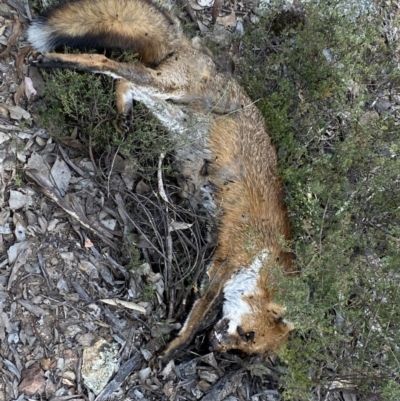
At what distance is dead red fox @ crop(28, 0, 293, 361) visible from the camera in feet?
15.6

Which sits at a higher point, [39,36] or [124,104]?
[39,36]

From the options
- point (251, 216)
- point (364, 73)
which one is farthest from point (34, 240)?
point (364, 73)

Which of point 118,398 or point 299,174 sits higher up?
point 299,174

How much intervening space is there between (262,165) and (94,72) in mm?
1904

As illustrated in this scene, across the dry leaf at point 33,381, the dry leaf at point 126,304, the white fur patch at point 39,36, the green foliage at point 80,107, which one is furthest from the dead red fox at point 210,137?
the dry leaf at point 33,381

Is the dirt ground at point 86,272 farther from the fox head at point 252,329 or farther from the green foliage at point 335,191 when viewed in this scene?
the green foliage at point 335,191

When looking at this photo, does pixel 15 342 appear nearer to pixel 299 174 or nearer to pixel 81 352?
pixel 81 352

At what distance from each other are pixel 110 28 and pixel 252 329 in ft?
10.6

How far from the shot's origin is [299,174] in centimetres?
515

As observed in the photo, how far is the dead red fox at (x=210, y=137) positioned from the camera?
4754 mm

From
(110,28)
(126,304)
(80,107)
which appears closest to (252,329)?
(126,304)

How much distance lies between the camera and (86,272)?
15.2 feet

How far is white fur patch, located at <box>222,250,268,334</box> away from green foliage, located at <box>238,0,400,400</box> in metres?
0.46

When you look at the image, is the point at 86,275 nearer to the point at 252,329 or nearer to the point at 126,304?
the point at 126,304
